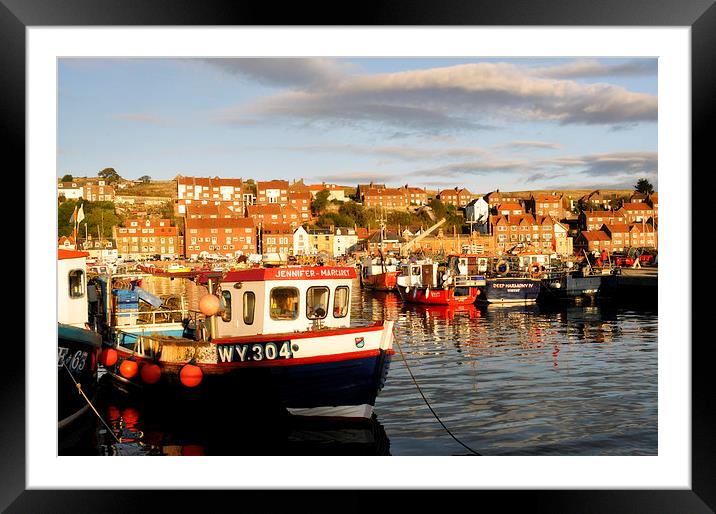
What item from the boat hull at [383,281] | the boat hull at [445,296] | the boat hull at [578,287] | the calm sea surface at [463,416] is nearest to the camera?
the calm sea surface at [463,416]

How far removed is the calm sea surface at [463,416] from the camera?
10.1 meters

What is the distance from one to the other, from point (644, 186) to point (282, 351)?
64.5m

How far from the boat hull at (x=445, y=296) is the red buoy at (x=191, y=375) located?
23.4 m

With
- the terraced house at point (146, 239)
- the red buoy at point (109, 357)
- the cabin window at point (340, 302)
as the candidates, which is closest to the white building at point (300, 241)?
the terraced house at point (146, 239)

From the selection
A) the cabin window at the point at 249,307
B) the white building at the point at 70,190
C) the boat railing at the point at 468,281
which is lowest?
the boat railing at the point at 468,281

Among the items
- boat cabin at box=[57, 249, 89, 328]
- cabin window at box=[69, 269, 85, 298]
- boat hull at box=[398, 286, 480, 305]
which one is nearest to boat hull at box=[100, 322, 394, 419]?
boat cabin at box=[57, 249, 89, 328]

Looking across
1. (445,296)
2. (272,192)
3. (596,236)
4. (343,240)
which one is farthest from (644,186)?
(445,296)

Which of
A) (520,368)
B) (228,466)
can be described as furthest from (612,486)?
(520,368)

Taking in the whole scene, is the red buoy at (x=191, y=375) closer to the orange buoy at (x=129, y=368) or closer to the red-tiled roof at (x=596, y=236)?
the orange buoy at (x=129, y=368)

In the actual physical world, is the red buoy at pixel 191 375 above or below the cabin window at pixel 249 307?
below

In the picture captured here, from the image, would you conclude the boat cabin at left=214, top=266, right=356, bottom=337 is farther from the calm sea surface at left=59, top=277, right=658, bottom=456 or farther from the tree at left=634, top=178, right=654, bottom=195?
the tree at left=634, top=178, right=654, bottom=195
